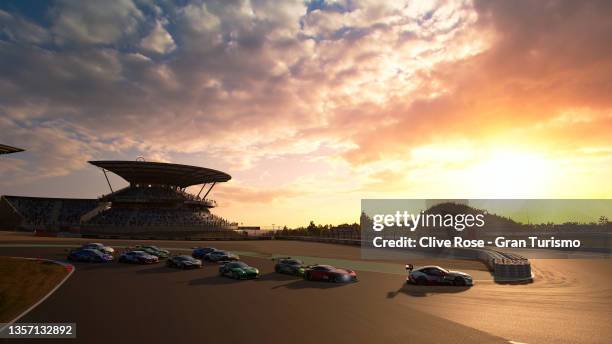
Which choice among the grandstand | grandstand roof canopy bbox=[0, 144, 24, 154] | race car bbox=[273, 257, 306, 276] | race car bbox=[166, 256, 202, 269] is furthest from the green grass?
grandstand roof canopy bbox=[0, 144, 24, 154]

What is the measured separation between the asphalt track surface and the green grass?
0.94 m

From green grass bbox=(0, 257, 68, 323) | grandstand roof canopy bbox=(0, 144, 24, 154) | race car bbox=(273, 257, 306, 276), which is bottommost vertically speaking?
green grass bbox=(0, 257, 68, 323)

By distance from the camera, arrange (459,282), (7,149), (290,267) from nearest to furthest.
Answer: (459,282)
(290,267)
(7,149)

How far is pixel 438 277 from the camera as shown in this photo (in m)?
23.5

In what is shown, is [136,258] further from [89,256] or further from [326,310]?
[326,310]

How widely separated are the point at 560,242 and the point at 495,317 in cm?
6793

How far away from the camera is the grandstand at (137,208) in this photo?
289 feet

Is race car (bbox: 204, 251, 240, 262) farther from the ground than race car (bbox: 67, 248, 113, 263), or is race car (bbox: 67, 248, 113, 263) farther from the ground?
race car (bbox: 204, 251, 240, 262)

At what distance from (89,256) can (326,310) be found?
27.2m

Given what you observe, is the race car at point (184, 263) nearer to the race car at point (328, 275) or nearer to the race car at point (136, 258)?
the race car at point (136, 258)

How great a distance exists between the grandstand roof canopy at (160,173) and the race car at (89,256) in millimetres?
62734

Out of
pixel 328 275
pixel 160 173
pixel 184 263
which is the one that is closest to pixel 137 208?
pixel 160 173

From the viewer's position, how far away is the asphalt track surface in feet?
41.3

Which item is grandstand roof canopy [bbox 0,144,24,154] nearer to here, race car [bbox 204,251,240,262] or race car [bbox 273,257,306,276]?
race car [bbox 204,251,240,262]
